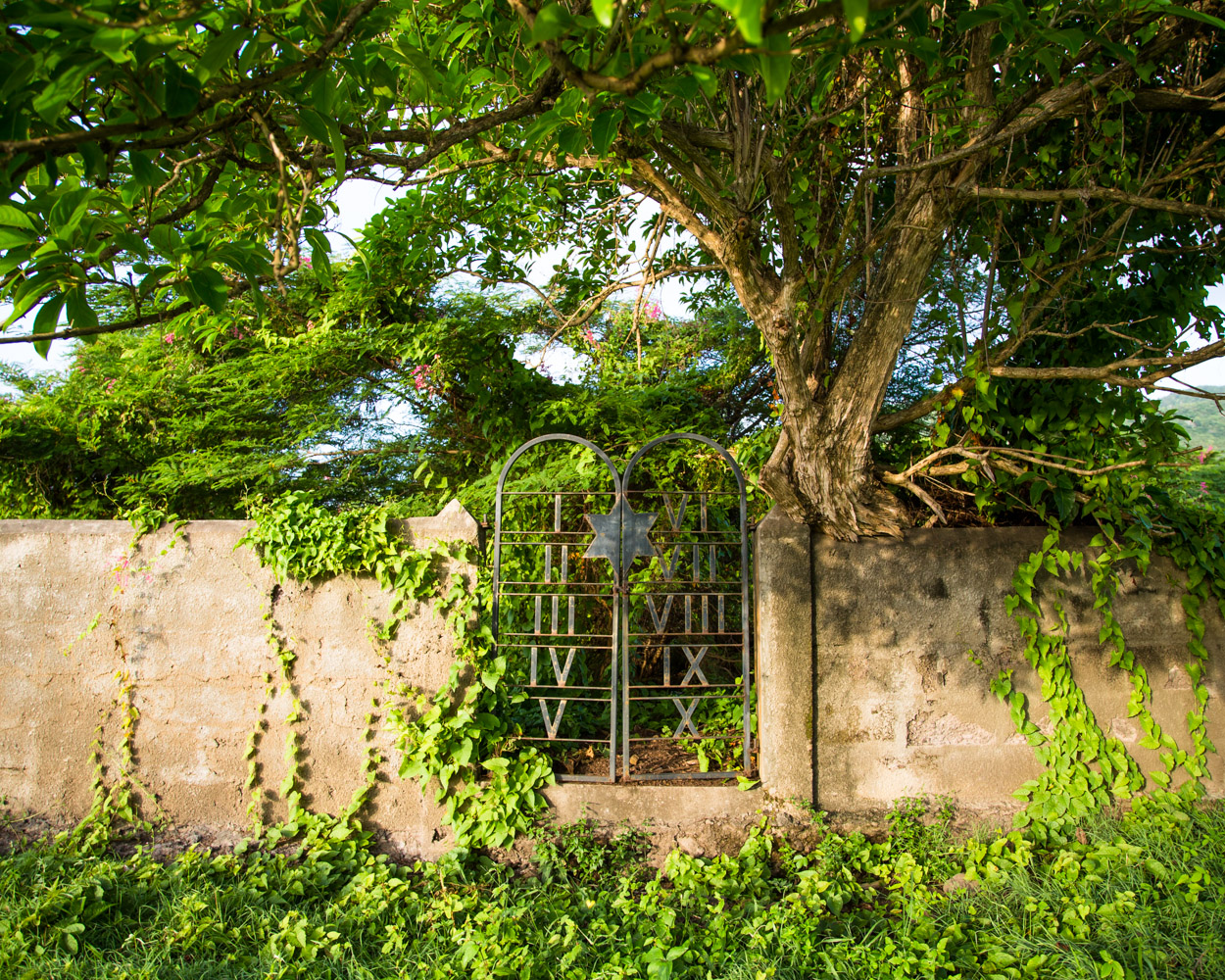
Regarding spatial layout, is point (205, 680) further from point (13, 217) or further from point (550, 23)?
point (550, 23)

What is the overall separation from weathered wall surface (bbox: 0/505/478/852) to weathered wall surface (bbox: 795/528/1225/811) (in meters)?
1.96

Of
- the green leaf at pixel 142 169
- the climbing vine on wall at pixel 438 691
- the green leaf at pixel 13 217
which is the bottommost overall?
the climbing vine on wall at pixel 438 691

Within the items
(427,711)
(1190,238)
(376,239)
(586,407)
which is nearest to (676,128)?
(586,407)

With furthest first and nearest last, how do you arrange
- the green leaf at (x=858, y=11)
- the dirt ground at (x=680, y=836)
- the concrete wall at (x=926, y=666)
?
the concrete wall at (x=926, y=666) → the dirt ground at (x=680, y=836) → the green leaf at (x=858, y=11)

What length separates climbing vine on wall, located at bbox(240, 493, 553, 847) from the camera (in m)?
3.57

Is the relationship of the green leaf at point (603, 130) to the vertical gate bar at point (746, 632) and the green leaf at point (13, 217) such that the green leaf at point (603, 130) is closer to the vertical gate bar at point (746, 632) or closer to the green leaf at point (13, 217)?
the green leaf at point (13, 217)

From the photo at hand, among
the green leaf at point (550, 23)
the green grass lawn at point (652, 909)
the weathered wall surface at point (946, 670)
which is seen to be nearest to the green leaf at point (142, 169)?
the green leaf at point (550, 23)

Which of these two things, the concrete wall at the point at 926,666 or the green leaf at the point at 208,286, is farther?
the concrete wall at the point at 926,666

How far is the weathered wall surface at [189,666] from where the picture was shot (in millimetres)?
3719

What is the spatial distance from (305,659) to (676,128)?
127 inches

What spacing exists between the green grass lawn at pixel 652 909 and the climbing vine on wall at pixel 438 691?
24 cm

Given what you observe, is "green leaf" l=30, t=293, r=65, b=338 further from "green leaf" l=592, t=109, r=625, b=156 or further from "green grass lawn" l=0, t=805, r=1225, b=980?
"green grass lawn" l=0, t=805, r=1225, b=980

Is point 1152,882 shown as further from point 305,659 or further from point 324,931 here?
point 305,659

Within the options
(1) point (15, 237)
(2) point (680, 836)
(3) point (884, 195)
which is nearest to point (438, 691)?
(2) point (680, 836)
